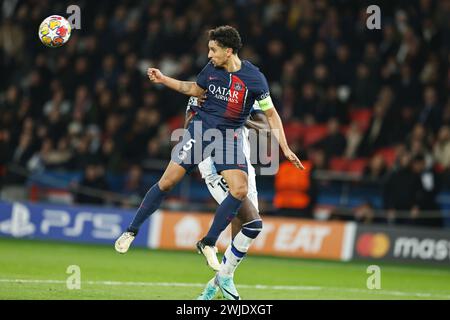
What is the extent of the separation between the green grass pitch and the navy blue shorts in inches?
57.0

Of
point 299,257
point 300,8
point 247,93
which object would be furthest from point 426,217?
point 247,93

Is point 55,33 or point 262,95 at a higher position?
point 55,33

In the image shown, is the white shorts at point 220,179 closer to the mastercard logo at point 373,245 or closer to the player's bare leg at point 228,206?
the player's bare leg at point 228,206

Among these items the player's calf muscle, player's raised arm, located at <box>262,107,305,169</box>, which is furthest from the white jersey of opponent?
player's raised arm, located at <box>262,107,305,169</box>

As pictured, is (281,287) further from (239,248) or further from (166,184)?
(166,184)

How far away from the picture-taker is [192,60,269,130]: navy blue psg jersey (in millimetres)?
10141

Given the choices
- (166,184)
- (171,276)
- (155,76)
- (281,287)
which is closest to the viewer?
(155,76)

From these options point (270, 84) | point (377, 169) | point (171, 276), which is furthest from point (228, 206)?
point (270, 84)

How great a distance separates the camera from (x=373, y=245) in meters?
17.0

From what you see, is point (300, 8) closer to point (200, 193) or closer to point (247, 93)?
point (200, 193)

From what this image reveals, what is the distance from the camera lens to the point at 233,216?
1002cm

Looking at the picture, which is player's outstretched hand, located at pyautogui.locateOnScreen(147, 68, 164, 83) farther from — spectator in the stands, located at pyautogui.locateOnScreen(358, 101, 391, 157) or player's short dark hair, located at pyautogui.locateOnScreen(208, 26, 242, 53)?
spectator in the stands, located at pyautogui.locateOnScreen(358, 101, 391, 157)

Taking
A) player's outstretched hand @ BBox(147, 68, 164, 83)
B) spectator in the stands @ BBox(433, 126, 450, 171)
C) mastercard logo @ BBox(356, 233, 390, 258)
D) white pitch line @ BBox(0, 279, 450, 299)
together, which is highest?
player's outstretched hand @ BBox(147, 68, 164, 83)

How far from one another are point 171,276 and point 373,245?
5.23 m
